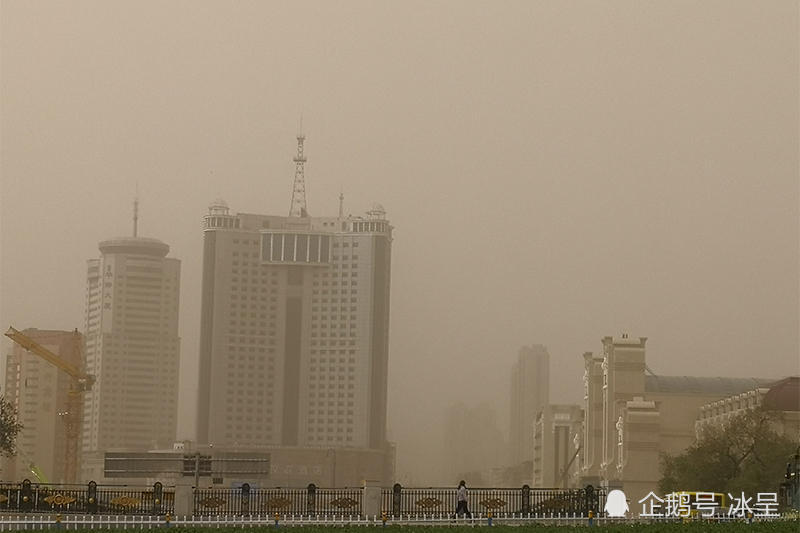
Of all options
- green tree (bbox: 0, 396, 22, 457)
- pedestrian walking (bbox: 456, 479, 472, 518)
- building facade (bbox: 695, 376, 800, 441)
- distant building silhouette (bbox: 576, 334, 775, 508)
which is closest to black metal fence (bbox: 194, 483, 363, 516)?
pedestrian walking (bbox: 456, 479, 472, 518)

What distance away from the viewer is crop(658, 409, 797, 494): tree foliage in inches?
3676

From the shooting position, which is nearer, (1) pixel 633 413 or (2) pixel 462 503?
(2) pixel 462 503

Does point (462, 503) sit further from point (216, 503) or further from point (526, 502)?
point (216, 503)

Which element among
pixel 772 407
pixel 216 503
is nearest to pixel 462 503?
pixel 216 503

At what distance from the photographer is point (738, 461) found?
319 feet

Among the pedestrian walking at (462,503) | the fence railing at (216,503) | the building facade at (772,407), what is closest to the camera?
the pedestrian walking at (462,503)

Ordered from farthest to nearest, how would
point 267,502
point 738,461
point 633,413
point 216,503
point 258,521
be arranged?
point 633,413 → point 738,461 → point 267,502 → point 216,503 → point 258,521

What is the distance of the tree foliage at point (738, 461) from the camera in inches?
3676

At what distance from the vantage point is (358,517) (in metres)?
62.1

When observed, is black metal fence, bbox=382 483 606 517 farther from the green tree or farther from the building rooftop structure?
the building rooftop structure

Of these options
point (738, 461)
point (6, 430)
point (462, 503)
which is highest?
point (6, 430)

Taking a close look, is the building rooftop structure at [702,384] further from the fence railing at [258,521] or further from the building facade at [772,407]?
the fence railing at [258,521]

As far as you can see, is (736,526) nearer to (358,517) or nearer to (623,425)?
(358,517)

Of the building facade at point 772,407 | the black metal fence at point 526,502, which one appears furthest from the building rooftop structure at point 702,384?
the black metal fence at point 526,502
